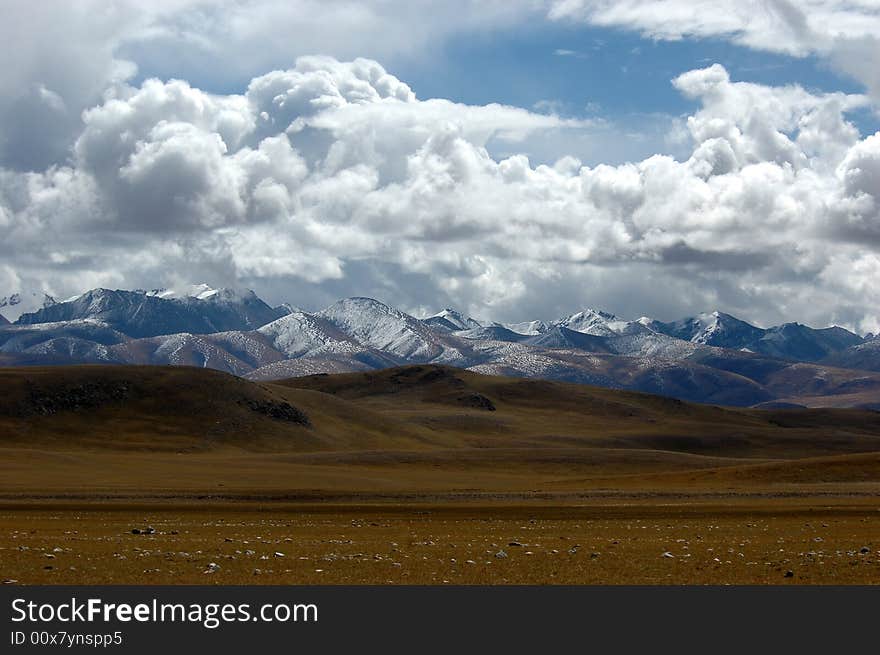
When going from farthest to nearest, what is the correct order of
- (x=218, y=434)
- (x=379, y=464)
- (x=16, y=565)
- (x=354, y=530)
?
(x=218, y=434)
(x=379, y=464)
(x=354, y=530)
(x=16, y=565)

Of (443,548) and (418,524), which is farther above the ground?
(443,548)

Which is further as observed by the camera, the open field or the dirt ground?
the open field

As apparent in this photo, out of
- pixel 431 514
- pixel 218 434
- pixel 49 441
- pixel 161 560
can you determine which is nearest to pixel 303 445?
pixel 218 434

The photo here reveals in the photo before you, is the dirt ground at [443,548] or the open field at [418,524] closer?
the dirt ground at [443,548]

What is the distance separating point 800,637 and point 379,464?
130732 mm

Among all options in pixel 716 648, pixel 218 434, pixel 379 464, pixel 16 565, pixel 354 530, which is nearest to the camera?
pixel 716 648

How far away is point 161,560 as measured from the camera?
1185 inches

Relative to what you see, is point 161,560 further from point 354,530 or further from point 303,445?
point 303,445

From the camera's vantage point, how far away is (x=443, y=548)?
35.1m

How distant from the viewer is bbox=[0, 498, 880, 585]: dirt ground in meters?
27.4

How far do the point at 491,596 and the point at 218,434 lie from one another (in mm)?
177545

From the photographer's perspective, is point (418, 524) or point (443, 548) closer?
point (443, 548)

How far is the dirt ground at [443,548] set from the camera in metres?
27.4

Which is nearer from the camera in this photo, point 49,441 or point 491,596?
point 491,596
